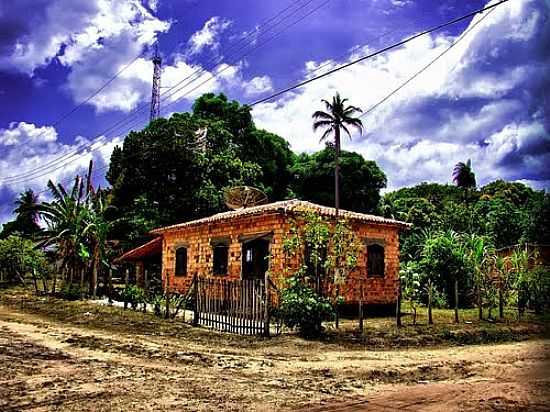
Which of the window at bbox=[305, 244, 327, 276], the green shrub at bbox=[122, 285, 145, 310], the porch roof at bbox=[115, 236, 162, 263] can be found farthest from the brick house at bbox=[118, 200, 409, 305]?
the porch roof at bbox=[115, 236, 162, 263]

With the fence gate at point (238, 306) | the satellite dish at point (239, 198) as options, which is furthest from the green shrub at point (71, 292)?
the fence gate at point (238, 306)

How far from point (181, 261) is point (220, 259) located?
296 centimetres

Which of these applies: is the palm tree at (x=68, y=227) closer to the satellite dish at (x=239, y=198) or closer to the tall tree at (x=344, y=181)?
the satellite dish at (x=239, y=198)

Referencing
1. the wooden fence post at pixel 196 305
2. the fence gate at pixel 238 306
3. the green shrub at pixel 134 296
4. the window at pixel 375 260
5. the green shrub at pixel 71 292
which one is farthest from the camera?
the green shrub at pixel 71 292

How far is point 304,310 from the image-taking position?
1284 cm

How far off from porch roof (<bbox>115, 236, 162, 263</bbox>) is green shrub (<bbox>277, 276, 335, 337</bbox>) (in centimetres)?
1190

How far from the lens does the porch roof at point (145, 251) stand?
79.9 feet

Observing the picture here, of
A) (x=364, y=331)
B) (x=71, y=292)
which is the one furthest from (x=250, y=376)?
Result: (x=71, y=292)

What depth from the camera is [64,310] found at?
18000 mm

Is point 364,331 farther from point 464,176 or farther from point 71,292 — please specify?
point 464,176

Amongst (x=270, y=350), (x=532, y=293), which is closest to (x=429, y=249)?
(x=532, y=293)

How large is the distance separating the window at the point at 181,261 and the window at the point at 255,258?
3925mm

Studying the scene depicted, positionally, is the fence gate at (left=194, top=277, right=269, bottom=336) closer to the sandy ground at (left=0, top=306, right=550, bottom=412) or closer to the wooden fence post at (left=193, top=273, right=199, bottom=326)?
the wooden fence post at (left=193, top=273, right=199, bottom=326)

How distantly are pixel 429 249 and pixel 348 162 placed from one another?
15312 mm
